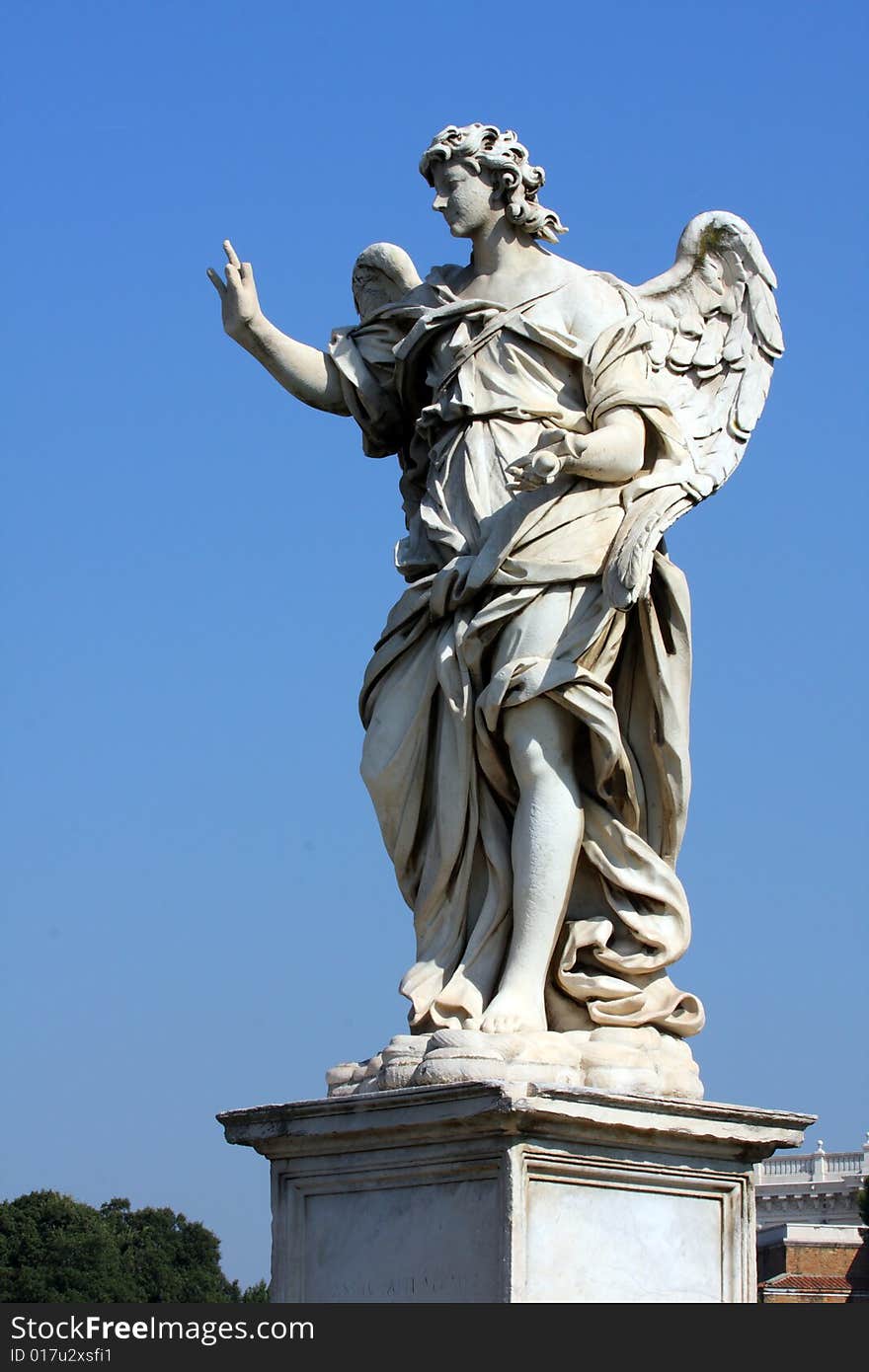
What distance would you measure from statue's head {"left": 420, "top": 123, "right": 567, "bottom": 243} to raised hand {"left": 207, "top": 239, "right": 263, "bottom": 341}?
34.2 inches

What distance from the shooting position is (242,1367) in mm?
7133

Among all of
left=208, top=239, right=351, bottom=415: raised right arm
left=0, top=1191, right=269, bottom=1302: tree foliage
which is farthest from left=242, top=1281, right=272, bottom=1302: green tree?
left=208, top=239, right=351, bottom=415: raised right arm

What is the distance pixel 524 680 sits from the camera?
26.1ft

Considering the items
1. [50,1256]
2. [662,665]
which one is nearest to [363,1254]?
[662,665]

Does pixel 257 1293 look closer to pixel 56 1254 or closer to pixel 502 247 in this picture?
pixel 56 1254

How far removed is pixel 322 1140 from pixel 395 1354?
3.27 feet

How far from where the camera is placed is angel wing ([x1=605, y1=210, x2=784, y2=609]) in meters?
8.66

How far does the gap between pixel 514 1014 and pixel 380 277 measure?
121 inches

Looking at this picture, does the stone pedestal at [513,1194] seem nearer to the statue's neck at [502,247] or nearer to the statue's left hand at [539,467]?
the statue's left hand at [539,467]

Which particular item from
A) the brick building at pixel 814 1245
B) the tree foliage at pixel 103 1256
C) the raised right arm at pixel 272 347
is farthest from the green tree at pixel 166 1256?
the raised right arm at pixel 272 347

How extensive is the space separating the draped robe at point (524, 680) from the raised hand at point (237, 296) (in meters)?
0.78

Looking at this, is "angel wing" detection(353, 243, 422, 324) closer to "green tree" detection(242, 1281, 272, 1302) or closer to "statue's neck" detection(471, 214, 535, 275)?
"statue's neck" detection(471, 214, 535, 275)

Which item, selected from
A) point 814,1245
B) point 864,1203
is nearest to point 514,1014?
point 814,1245

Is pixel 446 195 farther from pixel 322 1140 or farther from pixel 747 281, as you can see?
pixel 322 1140
